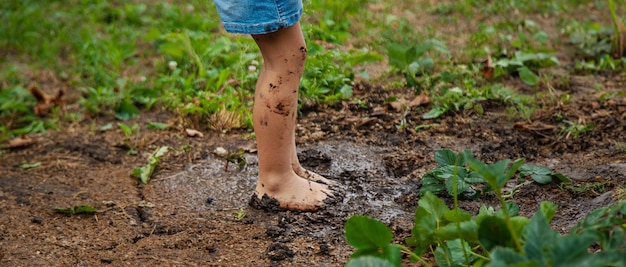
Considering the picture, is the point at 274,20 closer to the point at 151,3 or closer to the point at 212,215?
the point at 212,215

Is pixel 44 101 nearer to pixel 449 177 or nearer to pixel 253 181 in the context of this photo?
pixel 253 181

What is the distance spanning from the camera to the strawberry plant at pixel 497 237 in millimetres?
1606

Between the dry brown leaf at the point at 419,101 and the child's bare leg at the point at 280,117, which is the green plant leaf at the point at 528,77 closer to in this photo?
the dry brown leaf at the point at 419,101

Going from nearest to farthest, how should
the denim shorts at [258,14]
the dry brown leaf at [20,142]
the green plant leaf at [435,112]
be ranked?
1. the denim shorts at [258,14]
2. the green plant leaf at [435,112]
3. the dry brown leaf at [20,142]

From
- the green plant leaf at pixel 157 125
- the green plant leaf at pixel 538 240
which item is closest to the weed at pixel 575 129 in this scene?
the green plant leaf at pixel 538 240

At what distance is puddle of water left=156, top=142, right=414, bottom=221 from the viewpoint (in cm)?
271

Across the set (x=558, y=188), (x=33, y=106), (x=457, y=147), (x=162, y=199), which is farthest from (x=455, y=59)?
(x=33, y=106)

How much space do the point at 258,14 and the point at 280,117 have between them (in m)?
0.39

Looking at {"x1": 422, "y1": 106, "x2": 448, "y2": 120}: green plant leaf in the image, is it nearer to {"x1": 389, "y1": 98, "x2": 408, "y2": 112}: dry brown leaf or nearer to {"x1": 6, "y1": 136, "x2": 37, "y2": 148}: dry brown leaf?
{"x1": 389, "y1": 98, "x2": 408, "y2": 112}: dry brown leaf

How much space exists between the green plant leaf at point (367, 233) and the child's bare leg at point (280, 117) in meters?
0.66

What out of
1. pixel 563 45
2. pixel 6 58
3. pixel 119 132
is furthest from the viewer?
pixel 6 58

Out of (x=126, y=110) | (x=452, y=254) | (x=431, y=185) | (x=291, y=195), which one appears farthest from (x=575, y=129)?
(x=126, y=110)

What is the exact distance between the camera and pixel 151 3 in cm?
554

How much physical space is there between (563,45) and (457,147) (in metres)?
1.69
